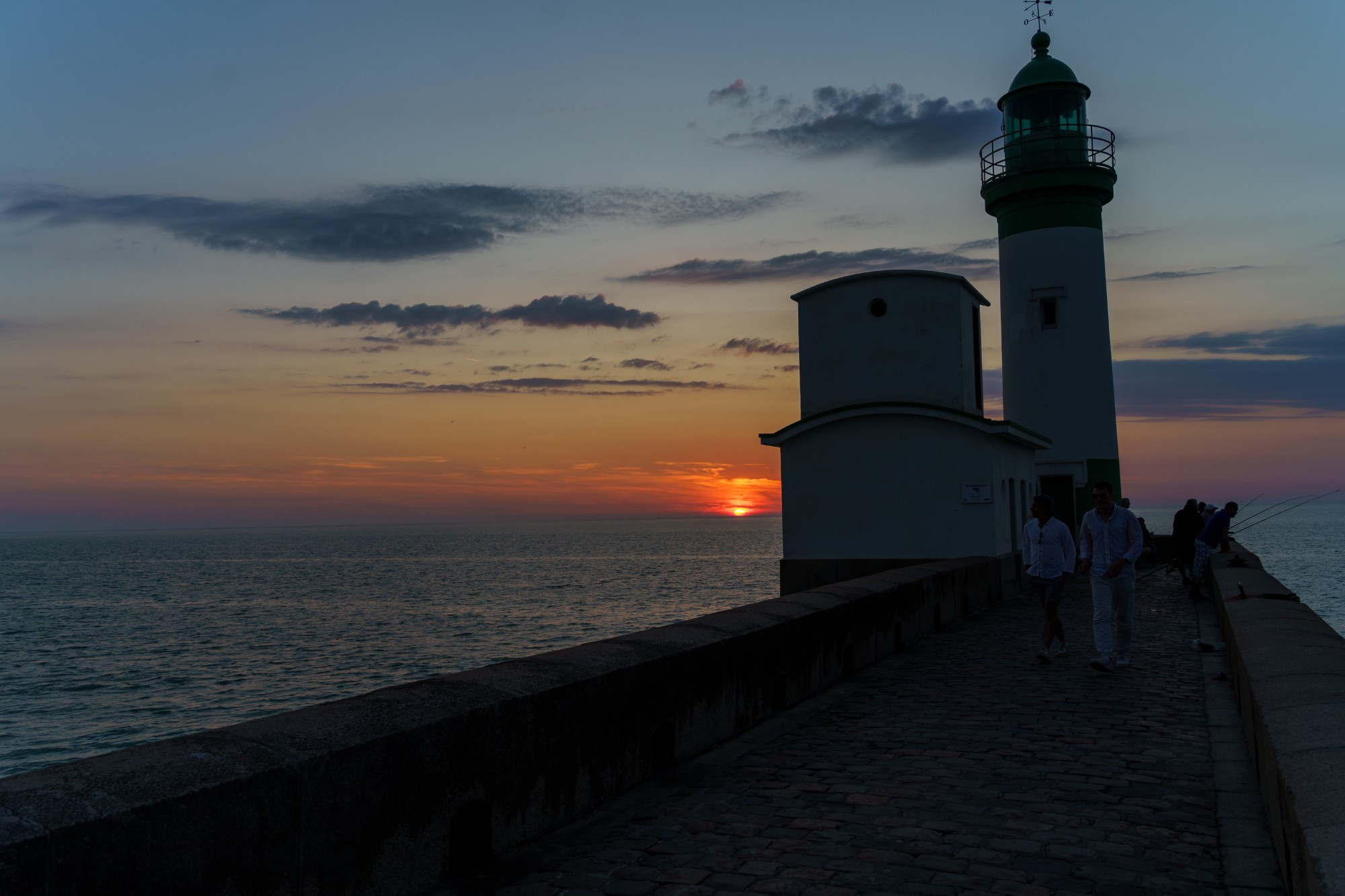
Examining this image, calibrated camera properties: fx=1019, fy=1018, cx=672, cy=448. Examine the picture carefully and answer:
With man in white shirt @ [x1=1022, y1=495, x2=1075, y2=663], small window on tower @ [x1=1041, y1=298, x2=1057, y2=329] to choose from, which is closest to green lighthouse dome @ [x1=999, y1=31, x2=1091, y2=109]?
small window on tower @ [x1=1041, y1=298, x2=1057, y2=329]

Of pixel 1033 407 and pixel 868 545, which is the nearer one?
pixel 868 545

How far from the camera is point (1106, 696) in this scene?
9.46 m

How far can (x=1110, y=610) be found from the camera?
11023mm

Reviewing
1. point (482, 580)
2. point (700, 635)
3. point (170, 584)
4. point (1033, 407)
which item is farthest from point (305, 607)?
point (700, 635)

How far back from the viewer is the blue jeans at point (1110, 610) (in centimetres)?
1078

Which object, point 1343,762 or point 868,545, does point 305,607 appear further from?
point 1343,762

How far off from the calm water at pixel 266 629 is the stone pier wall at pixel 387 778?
747 inches

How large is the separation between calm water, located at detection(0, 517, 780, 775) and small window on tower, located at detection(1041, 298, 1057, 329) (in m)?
18.9

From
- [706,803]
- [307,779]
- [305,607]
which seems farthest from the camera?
[305,607]

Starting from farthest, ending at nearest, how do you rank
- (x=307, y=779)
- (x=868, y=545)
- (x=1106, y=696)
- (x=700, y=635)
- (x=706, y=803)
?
(x=868, y=545)
(x=1106, y=696)
(x=700, y=635)
(x=706, y=803)
(x=307, y=779)

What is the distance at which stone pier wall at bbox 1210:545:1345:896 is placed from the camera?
3.56m

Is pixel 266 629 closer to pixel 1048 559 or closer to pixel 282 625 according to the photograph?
pixel 282 625

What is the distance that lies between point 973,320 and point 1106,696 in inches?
590

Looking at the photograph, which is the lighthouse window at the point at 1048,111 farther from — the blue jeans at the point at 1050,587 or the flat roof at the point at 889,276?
the blue jeans at the point at 1050,587
